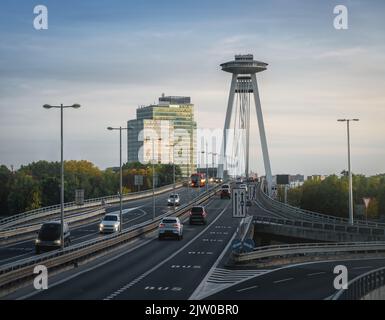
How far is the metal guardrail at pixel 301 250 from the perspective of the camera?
38.5 meters

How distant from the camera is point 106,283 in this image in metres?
30.5

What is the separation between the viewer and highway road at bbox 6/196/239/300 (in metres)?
27.6

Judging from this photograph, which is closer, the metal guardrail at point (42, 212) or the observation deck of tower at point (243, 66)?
the metal guardrail at point (42, 212)

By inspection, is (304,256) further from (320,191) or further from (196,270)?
(320,191)

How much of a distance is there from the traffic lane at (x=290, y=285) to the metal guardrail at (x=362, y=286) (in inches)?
88.0

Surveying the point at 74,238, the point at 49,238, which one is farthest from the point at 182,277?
the point at 74,238

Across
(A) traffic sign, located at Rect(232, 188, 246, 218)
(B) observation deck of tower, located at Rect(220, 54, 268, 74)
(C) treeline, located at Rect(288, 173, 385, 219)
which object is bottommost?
(C) treeline, located at Rect(288, 173, 385, 219)

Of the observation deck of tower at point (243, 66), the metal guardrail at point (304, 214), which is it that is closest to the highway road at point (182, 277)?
the metal guardrail at point (304, 214)

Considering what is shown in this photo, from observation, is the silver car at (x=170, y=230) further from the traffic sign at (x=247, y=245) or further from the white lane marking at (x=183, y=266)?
the traffic sign at (x=247, y=245)

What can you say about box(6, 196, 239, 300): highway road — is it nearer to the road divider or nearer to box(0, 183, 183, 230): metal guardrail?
the road divider

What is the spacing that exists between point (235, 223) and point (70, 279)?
3931 cm

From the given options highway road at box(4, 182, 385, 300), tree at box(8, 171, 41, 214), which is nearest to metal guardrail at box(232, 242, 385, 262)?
highway road at box(4, 182, 385, 300)

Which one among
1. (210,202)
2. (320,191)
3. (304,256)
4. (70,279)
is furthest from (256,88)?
(70,279)
